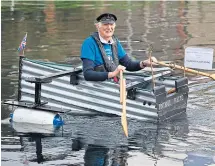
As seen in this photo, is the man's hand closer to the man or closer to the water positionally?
the man

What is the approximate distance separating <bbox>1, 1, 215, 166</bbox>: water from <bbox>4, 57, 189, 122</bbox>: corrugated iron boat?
21cm

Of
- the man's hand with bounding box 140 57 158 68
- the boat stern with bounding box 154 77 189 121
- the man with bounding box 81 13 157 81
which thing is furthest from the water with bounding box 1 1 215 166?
the man's hand with bounding box 140 57 158 68

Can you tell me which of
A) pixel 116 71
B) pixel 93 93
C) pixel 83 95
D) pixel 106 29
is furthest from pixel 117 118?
pixel 106 29

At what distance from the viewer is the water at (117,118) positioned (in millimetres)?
9734

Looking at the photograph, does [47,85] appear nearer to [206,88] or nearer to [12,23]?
[206,88]

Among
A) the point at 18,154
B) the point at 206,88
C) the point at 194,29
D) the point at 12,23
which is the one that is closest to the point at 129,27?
the point at 194,29

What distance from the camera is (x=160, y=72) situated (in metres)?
12.7

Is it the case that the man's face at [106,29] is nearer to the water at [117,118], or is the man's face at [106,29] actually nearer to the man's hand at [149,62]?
the man's hand at [149,62]

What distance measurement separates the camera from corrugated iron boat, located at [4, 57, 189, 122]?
11.4m

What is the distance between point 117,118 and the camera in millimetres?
11773

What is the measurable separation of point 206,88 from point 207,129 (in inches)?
127

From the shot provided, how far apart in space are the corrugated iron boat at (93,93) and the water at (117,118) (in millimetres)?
209

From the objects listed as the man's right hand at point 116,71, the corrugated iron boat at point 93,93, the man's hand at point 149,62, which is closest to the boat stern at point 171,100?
the corrugated iron boat at point 93,93

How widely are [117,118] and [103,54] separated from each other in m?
1.02
